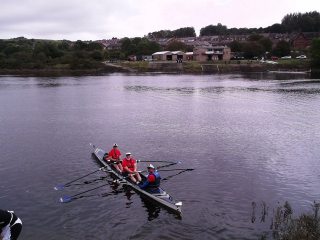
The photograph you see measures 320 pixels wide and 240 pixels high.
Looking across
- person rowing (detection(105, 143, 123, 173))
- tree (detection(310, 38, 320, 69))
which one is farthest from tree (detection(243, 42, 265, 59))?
person rowing (detection(105, 143, 123, 173))

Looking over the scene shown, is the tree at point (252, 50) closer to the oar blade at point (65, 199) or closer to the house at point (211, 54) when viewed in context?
the house at point (211, 54)

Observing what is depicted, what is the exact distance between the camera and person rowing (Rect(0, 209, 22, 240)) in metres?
13.9

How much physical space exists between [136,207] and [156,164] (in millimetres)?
9316

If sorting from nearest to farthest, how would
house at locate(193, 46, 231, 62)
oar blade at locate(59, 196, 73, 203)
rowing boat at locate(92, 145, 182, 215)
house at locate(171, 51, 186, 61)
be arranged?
rowing boat at locate(92, 145, 182, 215) < oar blade at locate(59, 196, 73, 203) < house at locate(193, 46, 231, 62) < house at locate(171, 51, 186, 61)

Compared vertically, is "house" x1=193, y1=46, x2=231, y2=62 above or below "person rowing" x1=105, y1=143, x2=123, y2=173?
above

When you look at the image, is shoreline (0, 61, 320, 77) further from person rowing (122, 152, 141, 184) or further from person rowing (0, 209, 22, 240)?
person rowing (0, 209, 22, 240)

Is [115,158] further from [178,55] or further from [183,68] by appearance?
[178,55]

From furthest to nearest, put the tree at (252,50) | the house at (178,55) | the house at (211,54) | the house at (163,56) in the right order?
1. the tree at (252,50)
2. the house at (178,55)
3. the house at (211,54)
4. the house at (163,56)

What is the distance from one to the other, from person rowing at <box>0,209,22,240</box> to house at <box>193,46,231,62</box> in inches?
7155

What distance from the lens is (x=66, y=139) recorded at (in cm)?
4544

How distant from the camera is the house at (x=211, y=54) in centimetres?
19112

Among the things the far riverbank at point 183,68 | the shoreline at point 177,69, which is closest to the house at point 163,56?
the far riverbank at point 183,68

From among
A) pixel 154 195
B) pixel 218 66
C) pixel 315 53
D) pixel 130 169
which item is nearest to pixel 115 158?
pixel 130 169

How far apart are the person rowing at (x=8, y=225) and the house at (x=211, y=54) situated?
182 meters
